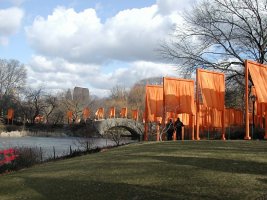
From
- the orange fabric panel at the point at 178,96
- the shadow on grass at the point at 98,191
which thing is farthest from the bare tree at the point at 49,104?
the shadow on grass at the point at 98,191

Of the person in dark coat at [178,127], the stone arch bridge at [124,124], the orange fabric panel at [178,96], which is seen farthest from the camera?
the stone arch bridge at [124,124]

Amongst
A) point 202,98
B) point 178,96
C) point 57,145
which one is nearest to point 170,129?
point 178,96

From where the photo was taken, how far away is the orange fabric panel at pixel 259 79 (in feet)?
65.6

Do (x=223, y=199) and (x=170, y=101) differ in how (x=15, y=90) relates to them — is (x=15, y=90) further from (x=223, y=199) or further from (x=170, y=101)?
(x=223, y=199)

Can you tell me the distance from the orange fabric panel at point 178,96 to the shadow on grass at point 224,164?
13515 mm

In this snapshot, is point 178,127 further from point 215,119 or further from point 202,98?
point 202,98

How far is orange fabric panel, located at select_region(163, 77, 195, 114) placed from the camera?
2628 centimetres

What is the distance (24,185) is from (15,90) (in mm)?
97729

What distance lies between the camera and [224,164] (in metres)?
11.3

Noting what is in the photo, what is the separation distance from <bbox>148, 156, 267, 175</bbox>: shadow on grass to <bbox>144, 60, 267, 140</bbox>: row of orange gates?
8752 millimetres

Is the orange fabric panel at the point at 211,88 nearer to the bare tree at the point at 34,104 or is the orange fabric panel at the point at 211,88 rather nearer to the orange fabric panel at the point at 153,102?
the orange fabric panel at the point at 153,102

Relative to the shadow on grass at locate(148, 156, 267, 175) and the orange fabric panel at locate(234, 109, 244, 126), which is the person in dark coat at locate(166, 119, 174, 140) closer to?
the orange fabric panel at locate(234, 109, 244, 126)

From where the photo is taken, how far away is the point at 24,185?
1145 centimetres

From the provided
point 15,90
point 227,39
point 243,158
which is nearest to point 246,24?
point 227,39
